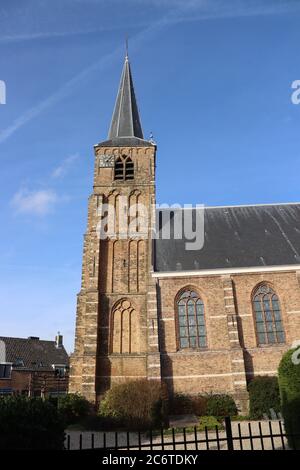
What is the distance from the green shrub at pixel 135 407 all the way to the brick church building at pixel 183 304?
2.33 meters

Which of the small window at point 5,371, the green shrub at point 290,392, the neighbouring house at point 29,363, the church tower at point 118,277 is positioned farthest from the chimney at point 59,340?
the green shrub at point 290,392

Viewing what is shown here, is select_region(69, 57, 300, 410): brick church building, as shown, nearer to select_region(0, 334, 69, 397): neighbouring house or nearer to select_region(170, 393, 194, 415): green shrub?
select_region(170, 393, 194, 415): green shrub

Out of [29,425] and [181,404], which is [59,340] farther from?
[29,425]

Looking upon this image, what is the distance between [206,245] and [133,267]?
5.03m

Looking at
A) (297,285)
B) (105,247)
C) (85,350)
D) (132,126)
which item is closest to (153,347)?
(85,350)

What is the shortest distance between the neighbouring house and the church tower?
12045 millimetres

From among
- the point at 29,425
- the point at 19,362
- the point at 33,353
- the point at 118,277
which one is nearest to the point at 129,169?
the point at 118,277

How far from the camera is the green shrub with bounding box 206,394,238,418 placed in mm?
17750

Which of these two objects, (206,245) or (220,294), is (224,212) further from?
(220,294)

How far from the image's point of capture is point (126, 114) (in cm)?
2838

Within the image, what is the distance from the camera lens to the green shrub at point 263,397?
16906mm

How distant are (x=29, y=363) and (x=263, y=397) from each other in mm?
27163

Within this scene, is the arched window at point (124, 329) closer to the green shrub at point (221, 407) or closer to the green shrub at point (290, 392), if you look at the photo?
the green shrub at point (221, 407)

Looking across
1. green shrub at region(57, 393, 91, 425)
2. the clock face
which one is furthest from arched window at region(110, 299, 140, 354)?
the clock face
